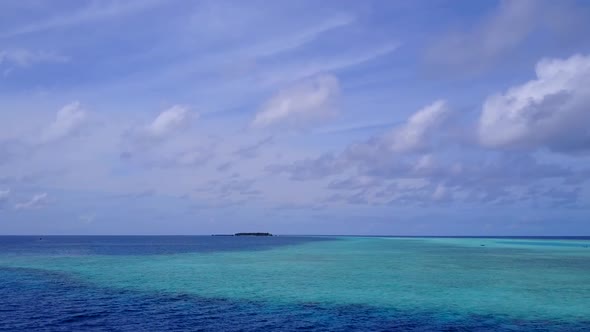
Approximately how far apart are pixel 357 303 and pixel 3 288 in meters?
30.6

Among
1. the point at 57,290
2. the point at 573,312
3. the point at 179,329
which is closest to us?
the point at 179,329

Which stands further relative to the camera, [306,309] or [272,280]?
[272,280]

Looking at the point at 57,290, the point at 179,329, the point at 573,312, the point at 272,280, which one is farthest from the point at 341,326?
the point at 57,290

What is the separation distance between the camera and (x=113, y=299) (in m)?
36.4

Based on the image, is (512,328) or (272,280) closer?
(512,328)

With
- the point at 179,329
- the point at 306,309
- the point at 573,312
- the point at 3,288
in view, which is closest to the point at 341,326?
the point at 306,309

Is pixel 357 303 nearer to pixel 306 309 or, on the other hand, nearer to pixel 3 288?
pixel 306 309

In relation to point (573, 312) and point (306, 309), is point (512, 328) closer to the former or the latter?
point (573, 312)

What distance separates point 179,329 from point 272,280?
21427 millimetres

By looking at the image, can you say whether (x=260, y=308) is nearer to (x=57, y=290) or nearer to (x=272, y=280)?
(x=272, y=280)

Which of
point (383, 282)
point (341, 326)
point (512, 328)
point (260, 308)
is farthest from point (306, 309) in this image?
point (383, 282)

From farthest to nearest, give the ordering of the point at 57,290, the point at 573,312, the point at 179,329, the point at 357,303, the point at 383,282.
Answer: the point at 383,282
the point at 57,290
the point at 357,303
the point at 573,312
the point at 179,329

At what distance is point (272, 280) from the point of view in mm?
48312

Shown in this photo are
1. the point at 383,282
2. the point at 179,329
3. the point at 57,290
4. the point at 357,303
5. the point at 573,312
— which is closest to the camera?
the point at 179,329
